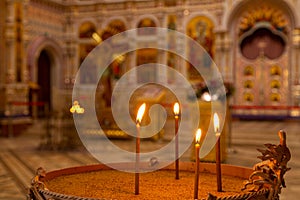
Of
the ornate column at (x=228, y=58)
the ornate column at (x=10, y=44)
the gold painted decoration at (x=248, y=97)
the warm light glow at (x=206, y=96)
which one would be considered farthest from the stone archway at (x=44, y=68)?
the warm light glow at (x=206, y=96)

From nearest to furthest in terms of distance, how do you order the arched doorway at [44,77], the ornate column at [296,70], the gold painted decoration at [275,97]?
the ornate column at [296,70] → the gold painted decoration at [275,97] → the arched doorway at [44,77]

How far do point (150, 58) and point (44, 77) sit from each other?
13.6 feet

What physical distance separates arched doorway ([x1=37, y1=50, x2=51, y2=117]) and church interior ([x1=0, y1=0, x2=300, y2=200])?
39 millimetres

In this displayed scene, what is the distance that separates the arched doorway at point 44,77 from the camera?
55.3 feet

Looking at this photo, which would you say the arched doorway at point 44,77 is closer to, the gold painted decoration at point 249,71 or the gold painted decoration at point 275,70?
the gold painted decoration at point 249,71

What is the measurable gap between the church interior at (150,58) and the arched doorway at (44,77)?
0.13 ft

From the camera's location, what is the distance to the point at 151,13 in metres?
16.9

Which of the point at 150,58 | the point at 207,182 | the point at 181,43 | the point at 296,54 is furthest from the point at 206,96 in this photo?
the point at 150,58

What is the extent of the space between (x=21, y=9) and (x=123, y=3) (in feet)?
19.8

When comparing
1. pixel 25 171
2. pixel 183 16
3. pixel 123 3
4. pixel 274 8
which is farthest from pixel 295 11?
pixel 25 171

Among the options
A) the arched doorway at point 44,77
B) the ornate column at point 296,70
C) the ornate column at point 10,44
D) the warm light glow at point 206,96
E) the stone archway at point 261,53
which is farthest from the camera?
the arched doorway at point 44,77

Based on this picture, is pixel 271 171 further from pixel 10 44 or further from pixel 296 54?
pixel 296 54

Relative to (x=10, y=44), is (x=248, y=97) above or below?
Result: below

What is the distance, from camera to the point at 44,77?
17.2 meters
